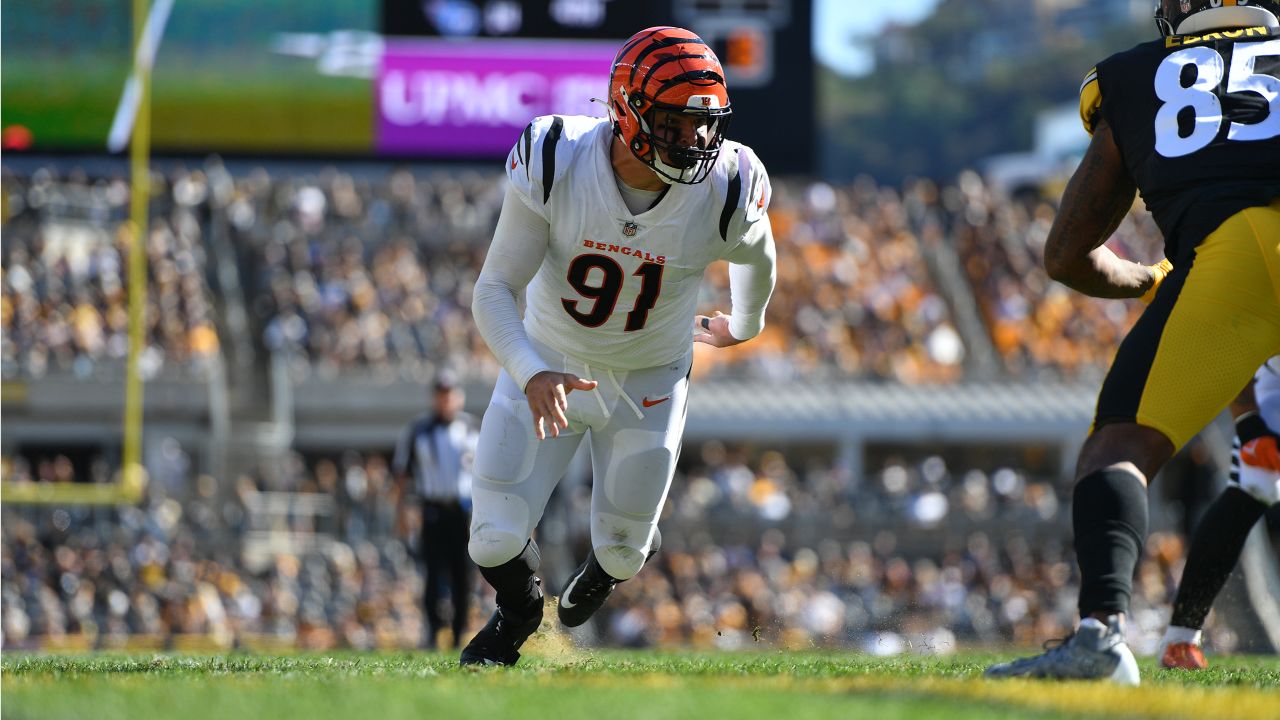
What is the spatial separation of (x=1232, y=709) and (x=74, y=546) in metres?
15.1

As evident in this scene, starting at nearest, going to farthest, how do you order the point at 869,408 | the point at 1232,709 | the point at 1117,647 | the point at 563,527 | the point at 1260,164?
the point at 1232,709, the point at 1117,647, the point at 1260,164, the point at 563,527, the point at 869,408

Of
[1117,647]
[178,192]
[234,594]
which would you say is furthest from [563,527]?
[1117,647]

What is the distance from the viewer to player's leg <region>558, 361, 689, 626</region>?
534 cm

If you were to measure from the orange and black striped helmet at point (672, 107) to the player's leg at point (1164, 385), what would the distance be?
1443 millimetres

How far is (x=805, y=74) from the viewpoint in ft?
61.5

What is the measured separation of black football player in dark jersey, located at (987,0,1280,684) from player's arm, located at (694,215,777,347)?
109cm

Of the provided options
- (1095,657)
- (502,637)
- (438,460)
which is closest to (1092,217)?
(1095,657)

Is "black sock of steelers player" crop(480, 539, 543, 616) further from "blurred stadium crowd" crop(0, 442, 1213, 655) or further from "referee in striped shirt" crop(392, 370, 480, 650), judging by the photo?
"blurred stadium crowd" crop(0, 442, 1213, 655)

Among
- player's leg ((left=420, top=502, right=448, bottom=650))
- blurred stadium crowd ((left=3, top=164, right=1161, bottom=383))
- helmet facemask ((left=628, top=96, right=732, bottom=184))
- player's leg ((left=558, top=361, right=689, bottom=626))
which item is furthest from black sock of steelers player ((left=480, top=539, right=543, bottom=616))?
blurred stadium crowd ((left=3, top=164, right=1161, bottom=383))

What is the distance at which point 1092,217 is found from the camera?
14.2ft

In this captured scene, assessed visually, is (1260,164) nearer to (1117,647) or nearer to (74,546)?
(1117,647)

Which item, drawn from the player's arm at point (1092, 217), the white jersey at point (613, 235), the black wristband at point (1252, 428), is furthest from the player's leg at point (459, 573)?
the player's arm at point (1092, 217)

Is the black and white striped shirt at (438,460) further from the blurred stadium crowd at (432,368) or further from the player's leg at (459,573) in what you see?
the blurred stadium crowd at (432,368)

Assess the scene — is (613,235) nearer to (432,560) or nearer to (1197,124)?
(1197,124)
